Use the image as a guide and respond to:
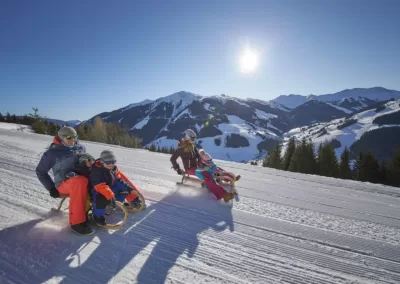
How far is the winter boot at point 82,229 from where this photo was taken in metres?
3.55

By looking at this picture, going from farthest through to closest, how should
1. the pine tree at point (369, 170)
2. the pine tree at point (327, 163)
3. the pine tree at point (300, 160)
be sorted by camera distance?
1. the pine tree at point (300, 160)
2. the pine tree at point (327, 163)
3. the pine tree at point (369, 170)

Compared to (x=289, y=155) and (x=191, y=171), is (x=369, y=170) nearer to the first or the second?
(x=289, y=155)

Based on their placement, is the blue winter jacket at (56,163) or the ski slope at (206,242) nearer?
the ski slope at (206,242)

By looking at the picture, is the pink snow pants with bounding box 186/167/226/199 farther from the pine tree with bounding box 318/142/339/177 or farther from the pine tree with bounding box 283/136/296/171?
the pine tree with bounding box 283/136/296/171

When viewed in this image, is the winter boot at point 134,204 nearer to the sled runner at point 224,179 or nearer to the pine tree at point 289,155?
the sled runner at point 224,179

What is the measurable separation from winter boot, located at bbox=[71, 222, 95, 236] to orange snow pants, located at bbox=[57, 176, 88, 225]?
0.05 m

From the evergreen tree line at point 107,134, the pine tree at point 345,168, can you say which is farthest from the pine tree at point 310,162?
the evergreen tree line at point 107,134

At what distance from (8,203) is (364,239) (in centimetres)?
633

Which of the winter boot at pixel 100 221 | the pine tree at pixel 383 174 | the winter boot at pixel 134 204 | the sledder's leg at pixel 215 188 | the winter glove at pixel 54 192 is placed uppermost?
the pine tree at pixel 383 174

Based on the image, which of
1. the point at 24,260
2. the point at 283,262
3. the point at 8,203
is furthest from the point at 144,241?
the point at 8,203

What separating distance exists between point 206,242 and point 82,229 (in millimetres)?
1828

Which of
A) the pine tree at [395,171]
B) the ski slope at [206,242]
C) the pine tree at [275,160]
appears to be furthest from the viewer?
the pine tree at [275,160]

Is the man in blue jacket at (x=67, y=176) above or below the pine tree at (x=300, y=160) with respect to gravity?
below

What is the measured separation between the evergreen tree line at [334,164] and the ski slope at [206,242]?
91.1 feet
